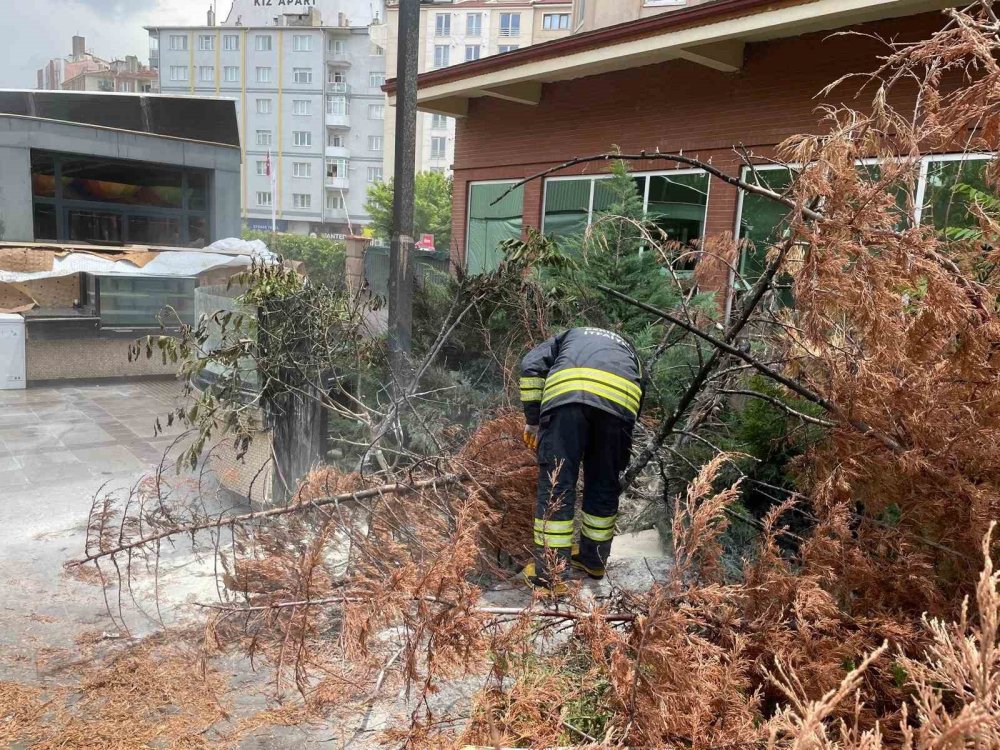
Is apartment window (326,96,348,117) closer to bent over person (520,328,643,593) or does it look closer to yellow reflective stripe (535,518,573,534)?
bent over person (520,328,643,593)

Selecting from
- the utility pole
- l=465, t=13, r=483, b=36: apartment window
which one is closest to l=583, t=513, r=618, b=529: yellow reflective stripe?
the utility pole

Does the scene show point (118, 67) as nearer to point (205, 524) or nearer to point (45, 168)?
point (45, 168)

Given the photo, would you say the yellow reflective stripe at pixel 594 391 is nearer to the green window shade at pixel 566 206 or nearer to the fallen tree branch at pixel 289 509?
the fallen tree branch at pixel 289 509

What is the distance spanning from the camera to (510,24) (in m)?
62.4

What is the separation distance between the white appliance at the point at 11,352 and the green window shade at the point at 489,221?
6726mm

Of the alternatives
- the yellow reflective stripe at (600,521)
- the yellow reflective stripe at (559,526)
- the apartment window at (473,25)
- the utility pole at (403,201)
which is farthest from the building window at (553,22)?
the yellow reflective stripe at (559,526)

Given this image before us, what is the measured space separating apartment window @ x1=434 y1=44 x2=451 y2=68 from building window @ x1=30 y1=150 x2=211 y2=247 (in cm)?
5005

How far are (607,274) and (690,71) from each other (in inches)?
146

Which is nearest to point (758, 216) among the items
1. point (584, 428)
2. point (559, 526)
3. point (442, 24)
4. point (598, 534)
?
point (584, 428)

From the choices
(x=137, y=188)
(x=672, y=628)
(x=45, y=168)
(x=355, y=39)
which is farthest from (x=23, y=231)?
(x=355, y=39)

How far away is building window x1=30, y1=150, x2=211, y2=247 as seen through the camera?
18.0 meters

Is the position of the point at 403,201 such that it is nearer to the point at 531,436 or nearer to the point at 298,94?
the point at 531,436

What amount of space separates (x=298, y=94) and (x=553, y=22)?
21.9m

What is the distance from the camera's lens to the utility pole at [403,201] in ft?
18.0
